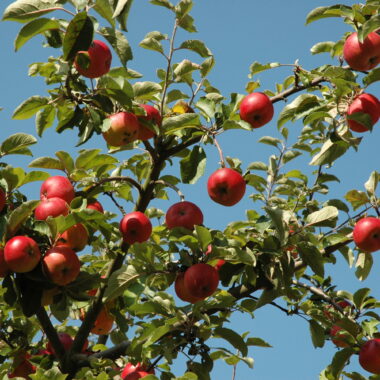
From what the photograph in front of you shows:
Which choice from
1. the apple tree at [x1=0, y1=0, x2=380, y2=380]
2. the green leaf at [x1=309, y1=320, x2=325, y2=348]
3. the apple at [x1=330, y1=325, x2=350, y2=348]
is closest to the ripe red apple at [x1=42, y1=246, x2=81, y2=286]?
the apple tree at [x1=0, y1=0, x2=380, y2=380]

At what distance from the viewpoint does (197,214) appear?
11.9 feet

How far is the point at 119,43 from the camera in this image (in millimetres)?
3418

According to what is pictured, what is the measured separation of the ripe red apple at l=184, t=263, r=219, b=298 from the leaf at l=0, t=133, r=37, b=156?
1.21 metres

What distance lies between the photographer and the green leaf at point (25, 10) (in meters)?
3.14

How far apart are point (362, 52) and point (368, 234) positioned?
107 cm

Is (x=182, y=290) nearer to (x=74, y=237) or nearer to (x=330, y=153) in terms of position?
(x=74, y=237)

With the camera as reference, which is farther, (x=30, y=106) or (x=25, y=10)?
(x=30, y=106)

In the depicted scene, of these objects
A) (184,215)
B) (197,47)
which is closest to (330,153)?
(184,215)

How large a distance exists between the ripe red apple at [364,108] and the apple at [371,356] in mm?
1293

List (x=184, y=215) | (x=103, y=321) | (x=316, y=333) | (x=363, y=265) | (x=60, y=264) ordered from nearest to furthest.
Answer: (x=60, y=264)
(x=184, y=215)
(x=316, y=333)
(x=363, y=265)
(x=103, y=321)

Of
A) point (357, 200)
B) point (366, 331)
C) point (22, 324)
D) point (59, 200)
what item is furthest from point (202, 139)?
point (22, 324)

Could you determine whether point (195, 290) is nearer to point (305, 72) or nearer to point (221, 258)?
point (221, 258)

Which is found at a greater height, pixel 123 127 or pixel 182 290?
pixel 123 127

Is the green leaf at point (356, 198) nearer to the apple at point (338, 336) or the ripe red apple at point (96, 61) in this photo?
the apple at point (338, 336)
